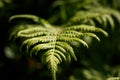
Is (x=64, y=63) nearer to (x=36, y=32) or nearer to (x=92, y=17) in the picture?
(x=92, y=17)

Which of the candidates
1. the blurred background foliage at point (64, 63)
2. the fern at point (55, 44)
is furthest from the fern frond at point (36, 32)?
the blurred background foliage at point (64, 63)

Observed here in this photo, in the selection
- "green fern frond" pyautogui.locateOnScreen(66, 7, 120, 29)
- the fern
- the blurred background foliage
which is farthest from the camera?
the blurred background foliage

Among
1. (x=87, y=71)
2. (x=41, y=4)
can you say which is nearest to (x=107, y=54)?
(x=87, y=71)

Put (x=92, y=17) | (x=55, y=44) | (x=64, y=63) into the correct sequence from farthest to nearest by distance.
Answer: (x=64, y=63)
(x=92, y=17)
(x=55, y=44)

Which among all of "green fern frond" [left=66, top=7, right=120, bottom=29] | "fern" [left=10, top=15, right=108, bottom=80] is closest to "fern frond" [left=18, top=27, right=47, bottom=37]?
"fern" [left=10, top=15, right=108, bottom=80]

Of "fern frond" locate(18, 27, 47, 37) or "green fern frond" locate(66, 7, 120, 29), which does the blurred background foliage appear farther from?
"fern frond" locate(18, 27, 47, 37)

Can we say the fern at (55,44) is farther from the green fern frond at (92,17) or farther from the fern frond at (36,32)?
the green fern frond at (92,17)

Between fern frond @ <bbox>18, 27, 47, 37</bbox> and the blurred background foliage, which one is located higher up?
the blurred background foliage

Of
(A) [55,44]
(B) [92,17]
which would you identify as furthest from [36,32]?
(B) [92,17]
